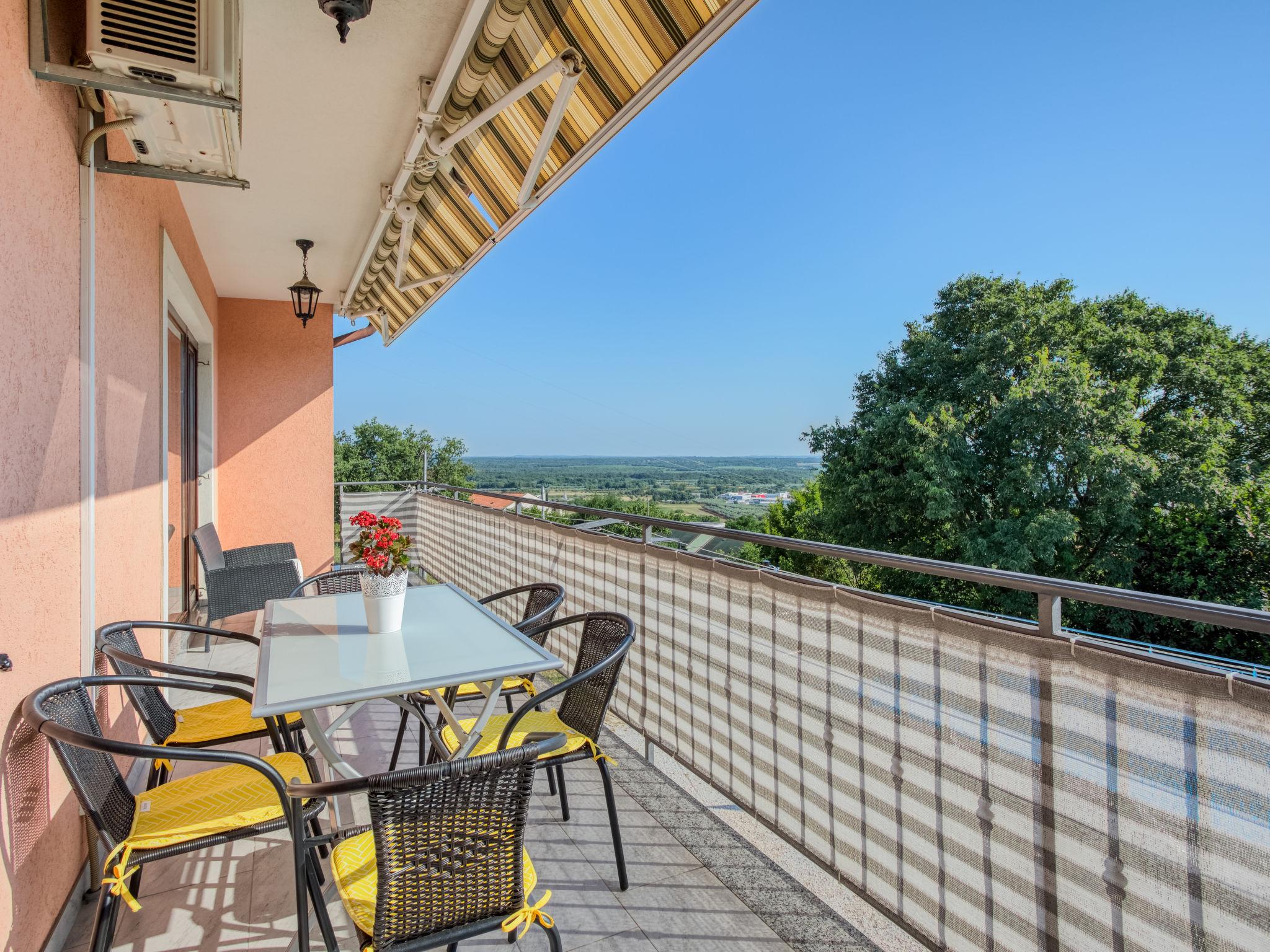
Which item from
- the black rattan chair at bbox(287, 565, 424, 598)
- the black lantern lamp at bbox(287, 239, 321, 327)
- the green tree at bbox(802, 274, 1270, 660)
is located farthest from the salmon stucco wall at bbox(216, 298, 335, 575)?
the green tree at bbox(802, 274, 1270, 660)

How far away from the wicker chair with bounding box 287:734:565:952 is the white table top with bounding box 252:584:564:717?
343 millimetres

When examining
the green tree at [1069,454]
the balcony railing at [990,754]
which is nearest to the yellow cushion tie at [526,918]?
the balcony railing at [990,754]

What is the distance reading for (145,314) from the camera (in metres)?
3.14

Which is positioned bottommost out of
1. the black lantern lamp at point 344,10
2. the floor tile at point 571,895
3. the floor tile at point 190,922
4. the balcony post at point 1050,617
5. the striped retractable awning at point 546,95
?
the floor tile at point 190,922

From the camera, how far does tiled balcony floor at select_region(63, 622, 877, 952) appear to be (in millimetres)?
1954

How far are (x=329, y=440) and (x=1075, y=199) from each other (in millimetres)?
53029

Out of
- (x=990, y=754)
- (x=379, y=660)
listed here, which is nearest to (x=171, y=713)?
(x=379, y=660)

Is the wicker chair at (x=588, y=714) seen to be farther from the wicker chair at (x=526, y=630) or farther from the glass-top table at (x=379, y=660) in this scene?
the wicker chair at (x=526, y=630)

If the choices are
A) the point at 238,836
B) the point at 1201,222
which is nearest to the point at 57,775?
the point at 238,836

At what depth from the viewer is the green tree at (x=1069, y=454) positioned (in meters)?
22.8

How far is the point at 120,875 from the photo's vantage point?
151cm

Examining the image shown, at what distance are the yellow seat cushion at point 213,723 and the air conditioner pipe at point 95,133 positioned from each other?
1770 millimetres

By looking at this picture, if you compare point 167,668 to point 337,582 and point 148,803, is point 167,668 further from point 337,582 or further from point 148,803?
point 337,582

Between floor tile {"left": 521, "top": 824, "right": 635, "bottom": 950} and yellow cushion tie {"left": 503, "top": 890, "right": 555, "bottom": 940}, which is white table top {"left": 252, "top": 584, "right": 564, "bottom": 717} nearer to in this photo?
yellow cushion tie {"left": 503, "top": 890, "right": 555, "bottom": 940}
